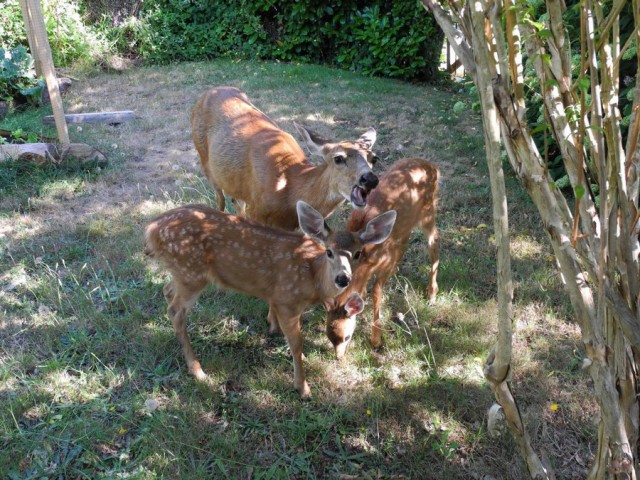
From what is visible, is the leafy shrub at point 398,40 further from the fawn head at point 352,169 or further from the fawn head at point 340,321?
the fawn head at point 340,321

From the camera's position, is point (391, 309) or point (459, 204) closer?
point (391, 309)

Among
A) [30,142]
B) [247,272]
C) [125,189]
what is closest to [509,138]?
[247,272]

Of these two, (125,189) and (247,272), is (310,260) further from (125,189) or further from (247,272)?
(125,189)

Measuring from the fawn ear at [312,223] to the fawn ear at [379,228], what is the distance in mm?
272

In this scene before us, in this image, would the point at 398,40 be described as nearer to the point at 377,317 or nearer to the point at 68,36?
the point at 68,36

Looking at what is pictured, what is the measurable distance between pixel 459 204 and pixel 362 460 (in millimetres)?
3541

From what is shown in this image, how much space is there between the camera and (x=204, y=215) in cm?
417

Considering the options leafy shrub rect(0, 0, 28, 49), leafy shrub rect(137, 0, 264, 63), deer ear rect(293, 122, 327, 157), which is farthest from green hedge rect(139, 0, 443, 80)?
deer ear rect(293, 122, 327, 157)

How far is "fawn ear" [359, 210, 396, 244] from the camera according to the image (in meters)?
3.94

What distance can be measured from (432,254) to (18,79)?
7765 mm

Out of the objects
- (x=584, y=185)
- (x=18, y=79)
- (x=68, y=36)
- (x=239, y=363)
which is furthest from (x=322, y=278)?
(x=68, y=36)

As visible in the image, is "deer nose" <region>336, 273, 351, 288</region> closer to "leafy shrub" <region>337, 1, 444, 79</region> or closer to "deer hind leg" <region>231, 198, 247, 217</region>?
"deer hind leg" <region>231, 198, 247, 217</region>

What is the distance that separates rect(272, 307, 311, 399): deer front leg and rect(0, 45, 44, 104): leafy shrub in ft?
23.9

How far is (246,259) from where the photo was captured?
13.4 feet
